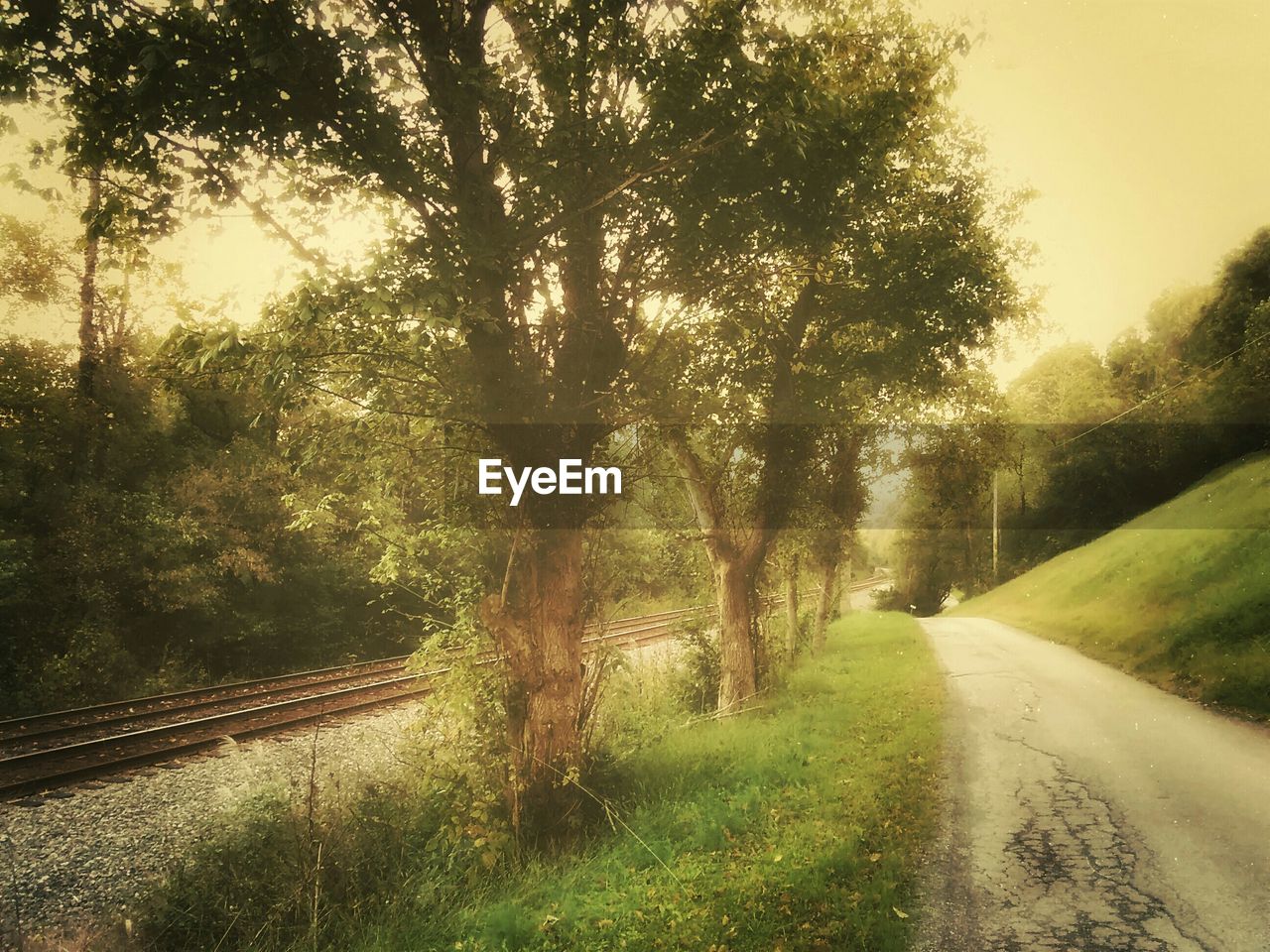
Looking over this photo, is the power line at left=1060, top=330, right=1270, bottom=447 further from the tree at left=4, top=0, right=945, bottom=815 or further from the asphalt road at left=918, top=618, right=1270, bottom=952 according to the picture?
the tree at left=4, top=0, right=945, bottom=815

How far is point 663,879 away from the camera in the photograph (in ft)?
17.0

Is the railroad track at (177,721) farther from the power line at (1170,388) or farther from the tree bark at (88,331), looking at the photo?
the power line at (1170,388)

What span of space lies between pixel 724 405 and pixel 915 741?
543 cm

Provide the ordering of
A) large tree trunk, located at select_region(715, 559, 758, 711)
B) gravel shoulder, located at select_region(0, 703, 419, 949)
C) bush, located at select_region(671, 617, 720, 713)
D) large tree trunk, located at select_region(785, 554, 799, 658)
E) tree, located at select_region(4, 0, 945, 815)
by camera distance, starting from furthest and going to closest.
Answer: large tree trunk, located at select_region(785, 554, 799, 658)
bush, located at select_region(671, 617, 720, 713)
large tree trunk, located at select_region(715, 559, 758, 711)
gravel shoulder, located at select_region(0, 703, 419, 949)
tree, located at select_region(4, 0, 945, 815)

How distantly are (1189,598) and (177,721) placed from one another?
18.6 meters

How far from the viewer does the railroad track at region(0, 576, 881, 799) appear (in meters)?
7.52

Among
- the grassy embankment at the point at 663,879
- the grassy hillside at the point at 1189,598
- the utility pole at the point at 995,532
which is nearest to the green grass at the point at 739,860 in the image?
the grassy embankment at the point at 663,879

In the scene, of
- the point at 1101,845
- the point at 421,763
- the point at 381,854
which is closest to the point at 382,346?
the point at 421,763

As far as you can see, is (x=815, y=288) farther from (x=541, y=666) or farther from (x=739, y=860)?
(x=739, y=860)

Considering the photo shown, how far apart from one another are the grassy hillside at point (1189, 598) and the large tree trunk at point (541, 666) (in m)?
9.40

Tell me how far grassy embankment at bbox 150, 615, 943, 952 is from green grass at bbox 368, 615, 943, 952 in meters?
0.02

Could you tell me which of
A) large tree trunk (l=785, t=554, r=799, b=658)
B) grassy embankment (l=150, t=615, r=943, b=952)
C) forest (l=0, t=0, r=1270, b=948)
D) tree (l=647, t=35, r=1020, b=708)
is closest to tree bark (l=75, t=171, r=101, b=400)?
forest (l=0, t=0, r=1270, b=948)

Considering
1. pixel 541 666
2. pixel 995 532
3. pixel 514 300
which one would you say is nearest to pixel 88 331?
pixel 514 300

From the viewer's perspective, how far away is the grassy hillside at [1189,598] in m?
9.63
